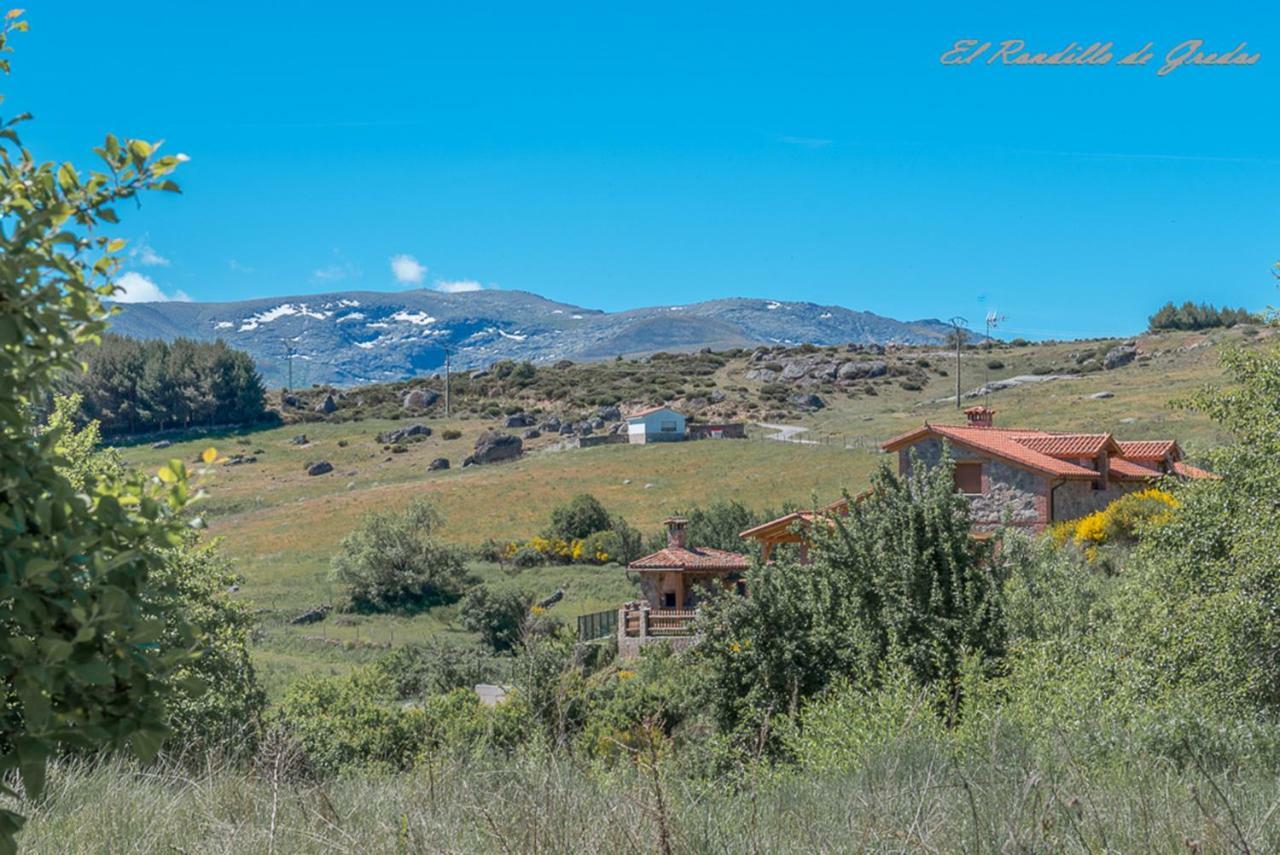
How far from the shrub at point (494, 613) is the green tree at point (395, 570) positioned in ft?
17.1

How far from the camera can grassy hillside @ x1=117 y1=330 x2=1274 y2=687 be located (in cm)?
4584

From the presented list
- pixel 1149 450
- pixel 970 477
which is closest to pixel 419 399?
pixel 970 477

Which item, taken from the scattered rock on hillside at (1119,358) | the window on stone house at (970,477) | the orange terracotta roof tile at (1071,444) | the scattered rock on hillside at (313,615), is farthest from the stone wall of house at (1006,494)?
the scattered rock on hillside at (1119,358)

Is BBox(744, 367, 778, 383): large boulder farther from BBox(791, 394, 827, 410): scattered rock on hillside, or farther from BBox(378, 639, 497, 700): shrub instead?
BBox(378, 639, 497, 700): shrub

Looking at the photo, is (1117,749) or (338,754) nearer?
(1117,749)

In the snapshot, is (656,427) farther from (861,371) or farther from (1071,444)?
(1071,444)

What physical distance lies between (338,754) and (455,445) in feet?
221

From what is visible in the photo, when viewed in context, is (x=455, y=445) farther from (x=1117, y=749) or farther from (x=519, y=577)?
(x=1117, y=749)

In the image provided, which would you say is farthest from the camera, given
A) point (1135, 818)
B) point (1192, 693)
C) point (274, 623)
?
point (274, 623)

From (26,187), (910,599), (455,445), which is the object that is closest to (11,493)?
(26,187)

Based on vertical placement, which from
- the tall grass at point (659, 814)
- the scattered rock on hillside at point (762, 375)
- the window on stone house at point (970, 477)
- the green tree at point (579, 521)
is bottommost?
the green tree at point (579, 521)

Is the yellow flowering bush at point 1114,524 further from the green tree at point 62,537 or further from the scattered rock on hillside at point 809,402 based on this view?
the scattered rock on hillside at point 809,402

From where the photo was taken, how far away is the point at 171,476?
2.72m

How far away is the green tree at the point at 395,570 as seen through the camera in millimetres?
47091
